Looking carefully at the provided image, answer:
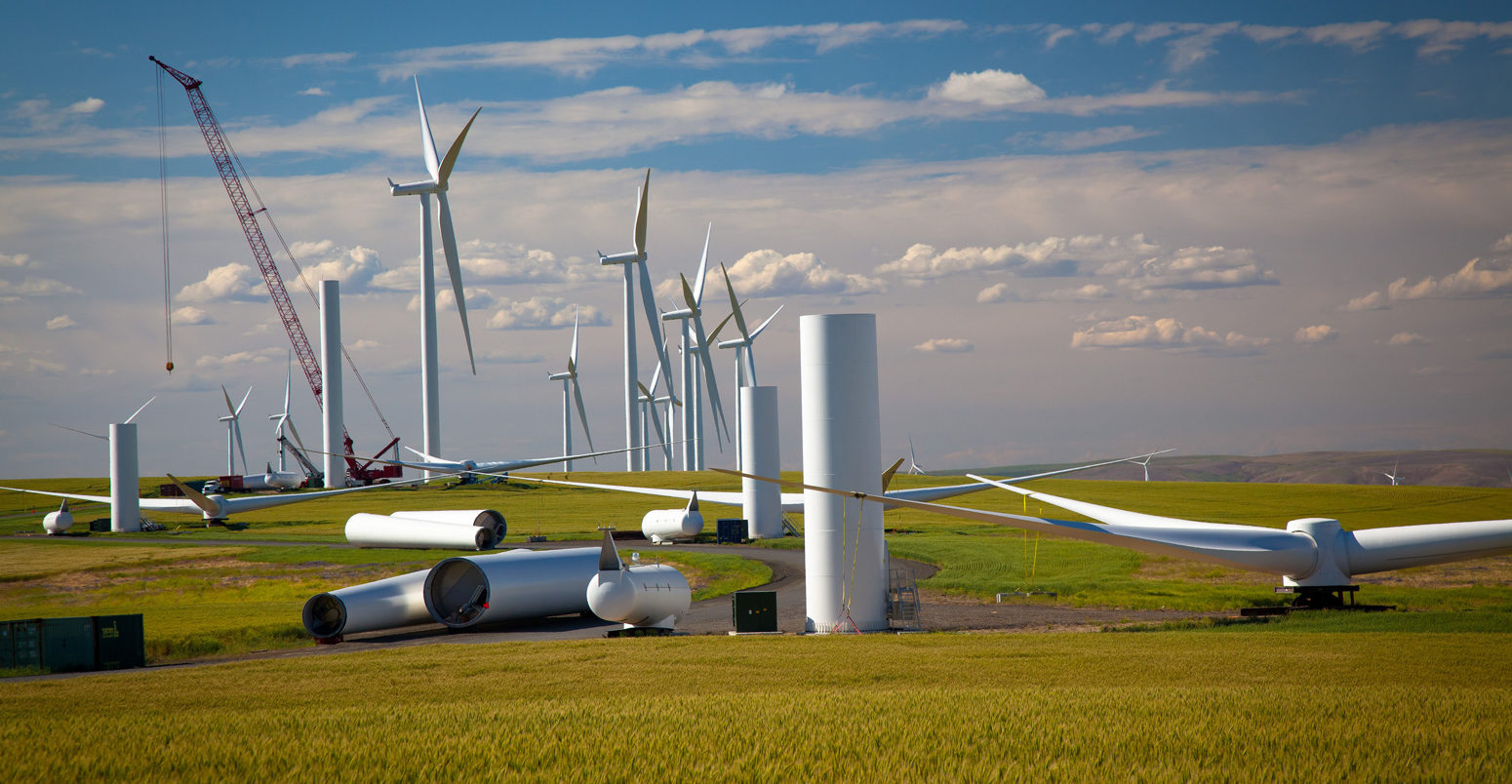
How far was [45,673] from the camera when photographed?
3112 cm

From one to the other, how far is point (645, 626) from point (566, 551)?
7.57 metres

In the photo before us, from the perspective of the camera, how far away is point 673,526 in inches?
2773

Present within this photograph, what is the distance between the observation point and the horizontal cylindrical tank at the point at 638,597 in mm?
35750

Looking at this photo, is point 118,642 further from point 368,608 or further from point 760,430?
point 760,430

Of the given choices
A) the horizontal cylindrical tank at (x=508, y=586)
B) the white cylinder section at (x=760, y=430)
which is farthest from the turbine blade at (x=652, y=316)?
the horizontal cylindrical tank at (x=508, y=586)

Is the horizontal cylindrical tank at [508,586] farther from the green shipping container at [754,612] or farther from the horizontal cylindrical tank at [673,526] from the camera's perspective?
the horizontal cylindrical tank at [673,526]

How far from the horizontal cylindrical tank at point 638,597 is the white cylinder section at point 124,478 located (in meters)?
67.1

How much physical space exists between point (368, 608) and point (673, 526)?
32.5 metres

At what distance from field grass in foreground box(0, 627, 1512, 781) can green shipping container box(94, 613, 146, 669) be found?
520 cm

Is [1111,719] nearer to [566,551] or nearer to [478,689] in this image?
[478,689]

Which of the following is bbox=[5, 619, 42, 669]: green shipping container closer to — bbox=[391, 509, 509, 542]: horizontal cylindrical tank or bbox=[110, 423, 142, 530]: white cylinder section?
bbox=[391, 509, 509, 542]: horizontal cylindrical tank

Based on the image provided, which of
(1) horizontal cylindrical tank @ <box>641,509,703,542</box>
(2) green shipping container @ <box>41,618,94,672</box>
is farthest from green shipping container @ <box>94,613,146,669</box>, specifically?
(1) horizontal cylindrical tank @ <box>641,509,703,542</box>

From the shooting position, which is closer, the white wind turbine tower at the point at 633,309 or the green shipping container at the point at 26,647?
the green shipping container at the point at 26,647

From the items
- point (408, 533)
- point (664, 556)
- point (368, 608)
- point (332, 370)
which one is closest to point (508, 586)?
point (368, 608)
